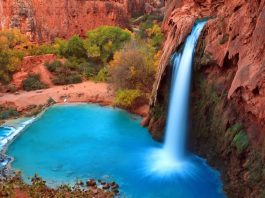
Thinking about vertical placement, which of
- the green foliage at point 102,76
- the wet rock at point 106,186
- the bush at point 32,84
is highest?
the wet rock at point 106,186

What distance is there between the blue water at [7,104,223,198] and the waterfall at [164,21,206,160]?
102cm

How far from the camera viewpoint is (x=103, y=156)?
64.2 feet

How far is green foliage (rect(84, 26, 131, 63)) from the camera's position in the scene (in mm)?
38656

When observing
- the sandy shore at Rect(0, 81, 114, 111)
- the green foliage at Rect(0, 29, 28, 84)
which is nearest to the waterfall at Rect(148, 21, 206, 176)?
the sandy shore at Rect(0, 81, 114, 111)

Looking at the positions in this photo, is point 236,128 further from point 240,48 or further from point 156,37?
point 156,37

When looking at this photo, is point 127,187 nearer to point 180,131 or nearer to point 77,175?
point 77,175

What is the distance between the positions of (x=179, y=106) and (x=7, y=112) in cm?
1361

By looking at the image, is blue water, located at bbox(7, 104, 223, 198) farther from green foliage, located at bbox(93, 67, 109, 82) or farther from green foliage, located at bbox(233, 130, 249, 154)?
green foliage, located at bbox(93, 67, 109, 82)

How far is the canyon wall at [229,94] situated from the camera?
14039 mm

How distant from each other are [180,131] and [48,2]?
102ft

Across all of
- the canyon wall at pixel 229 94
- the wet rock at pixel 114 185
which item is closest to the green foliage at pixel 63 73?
the canyon wall at pixel 229 94

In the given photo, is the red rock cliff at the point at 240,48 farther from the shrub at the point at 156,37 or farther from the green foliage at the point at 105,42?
the green foliage at the point at 105,42

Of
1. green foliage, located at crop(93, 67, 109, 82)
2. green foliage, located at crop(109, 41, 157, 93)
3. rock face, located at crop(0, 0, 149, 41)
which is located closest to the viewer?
green foliage, located at crop(109, 41, 157, 93)

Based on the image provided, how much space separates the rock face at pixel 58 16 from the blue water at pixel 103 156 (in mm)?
19912
